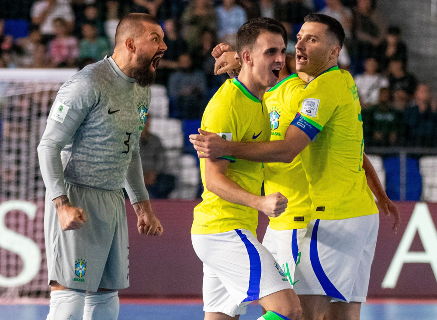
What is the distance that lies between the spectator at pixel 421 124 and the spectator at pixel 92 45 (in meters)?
4.11

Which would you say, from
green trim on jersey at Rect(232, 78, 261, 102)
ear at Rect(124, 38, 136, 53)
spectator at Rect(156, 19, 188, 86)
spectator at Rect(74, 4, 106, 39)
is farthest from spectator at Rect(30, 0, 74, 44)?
green trim on jersey at Rect(232, 78, 261, 102)

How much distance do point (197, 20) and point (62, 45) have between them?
6.29 ft

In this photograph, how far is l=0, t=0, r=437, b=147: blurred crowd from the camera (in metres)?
7.87

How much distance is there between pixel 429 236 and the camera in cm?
666

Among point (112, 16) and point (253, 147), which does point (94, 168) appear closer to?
point (253, 147)

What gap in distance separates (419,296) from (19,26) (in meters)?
6.65

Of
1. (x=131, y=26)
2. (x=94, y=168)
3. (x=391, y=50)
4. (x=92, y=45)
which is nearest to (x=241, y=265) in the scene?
(x=94, y=168)

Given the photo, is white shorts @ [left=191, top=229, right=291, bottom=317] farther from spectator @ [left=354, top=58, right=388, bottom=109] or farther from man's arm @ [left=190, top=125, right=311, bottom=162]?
spectator @ [left=354, top=58, right=388, bottom=109]

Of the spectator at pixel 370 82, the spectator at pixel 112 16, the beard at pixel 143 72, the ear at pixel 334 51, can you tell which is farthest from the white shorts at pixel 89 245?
the spectator at pixel 112 16

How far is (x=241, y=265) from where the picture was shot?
9.91ft

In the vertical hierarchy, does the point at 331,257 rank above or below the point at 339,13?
below

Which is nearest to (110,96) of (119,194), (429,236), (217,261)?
(119,194)

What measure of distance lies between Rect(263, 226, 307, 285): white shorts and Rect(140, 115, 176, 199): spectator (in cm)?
340

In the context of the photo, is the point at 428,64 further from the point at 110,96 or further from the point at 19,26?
the point at 110,96
